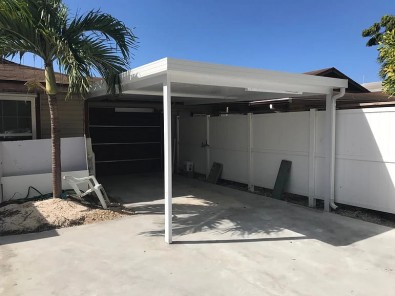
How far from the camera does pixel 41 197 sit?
6.97 metres

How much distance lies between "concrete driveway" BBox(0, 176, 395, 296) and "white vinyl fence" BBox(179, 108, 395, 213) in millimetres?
807

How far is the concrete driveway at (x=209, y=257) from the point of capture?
350 cm

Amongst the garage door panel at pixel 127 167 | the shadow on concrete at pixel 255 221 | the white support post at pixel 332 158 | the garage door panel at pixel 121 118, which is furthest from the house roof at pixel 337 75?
the shadow on concrete at pixel 255 221

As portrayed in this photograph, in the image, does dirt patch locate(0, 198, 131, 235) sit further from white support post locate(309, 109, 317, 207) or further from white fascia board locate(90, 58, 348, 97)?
white support post locate(309, 109, 317, 207)

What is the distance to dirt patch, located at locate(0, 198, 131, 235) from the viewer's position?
17.7 feet

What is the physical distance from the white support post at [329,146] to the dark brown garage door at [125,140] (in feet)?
23.1

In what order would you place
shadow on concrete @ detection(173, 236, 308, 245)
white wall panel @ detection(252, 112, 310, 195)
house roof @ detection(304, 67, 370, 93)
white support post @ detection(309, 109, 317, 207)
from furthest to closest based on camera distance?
house roof @ detection(304, 67, 370, 93) < white wall panel @ detection(252, 112, 310, 195) < white support post @ detection(309, 109, 317, 207) < shadow on concrete @ detection(173, 236, 308, 245)

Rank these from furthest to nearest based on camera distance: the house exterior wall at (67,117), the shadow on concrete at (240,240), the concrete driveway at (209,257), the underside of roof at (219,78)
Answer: the house exterior wall at (67,117)
the shadow on concrete at (240,240)
the underside of roof at (219,78)
the concrete driveway at (209,257)

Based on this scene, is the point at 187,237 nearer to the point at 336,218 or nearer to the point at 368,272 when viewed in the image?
the point at 368,272

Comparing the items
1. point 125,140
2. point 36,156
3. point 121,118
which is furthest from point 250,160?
point 36,156

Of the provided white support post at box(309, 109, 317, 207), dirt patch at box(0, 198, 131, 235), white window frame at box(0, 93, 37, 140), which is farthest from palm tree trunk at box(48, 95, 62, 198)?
white support post at box(309, 109, 317, 207)

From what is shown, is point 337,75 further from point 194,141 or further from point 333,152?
point 333,152

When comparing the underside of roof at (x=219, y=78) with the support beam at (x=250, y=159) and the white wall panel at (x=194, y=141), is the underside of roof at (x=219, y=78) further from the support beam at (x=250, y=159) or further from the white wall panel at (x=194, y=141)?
the white wall panel at (x=194, y=141)

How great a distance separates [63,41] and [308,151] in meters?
5.37
